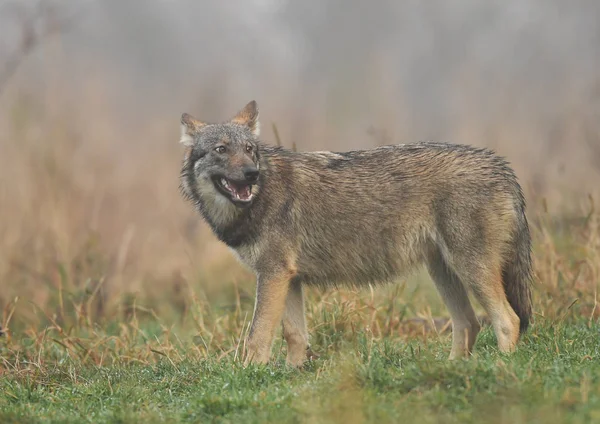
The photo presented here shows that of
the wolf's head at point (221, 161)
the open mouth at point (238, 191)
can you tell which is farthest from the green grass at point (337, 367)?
the wolf's head at point (221, 161)

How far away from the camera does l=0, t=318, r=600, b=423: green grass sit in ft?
16.4

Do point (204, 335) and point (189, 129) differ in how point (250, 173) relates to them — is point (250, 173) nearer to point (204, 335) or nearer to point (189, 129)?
point (189, 129)

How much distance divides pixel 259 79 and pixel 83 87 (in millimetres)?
7467

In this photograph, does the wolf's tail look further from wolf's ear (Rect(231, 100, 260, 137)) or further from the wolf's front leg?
wolf's ear (Rect(231, 100, 260, 137))

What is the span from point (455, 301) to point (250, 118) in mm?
2479

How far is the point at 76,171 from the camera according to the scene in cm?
1280

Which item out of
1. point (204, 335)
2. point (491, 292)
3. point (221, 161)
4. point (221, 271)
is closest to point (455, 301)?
point (491, 292)

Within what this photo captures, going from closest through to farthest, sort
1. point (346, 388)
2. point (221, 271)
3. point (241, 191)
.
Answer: point (346, 388) < point (241, 191) < point (221, 271)

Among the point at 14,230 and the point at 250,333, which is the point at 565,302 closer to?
the point at 250,333

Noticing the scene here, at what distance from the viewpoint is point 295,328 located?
7664mm

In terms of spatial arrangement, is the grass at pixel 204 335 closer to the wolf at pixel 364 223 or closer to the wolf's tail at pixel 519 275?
the wolf's tail at pixel 519 275

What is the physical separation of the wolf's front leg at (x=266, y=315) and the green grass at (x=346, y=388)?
220 mm

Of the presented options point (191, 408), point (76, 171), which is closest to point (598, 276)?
point (191, 408)

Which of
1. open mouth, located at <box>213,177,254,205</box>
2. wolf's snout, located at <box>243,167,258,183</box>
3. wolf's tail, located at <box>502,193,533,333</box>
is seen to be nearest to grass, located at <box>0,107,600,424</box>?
wolf's tail, located at <box>502,193,533,333</box>
